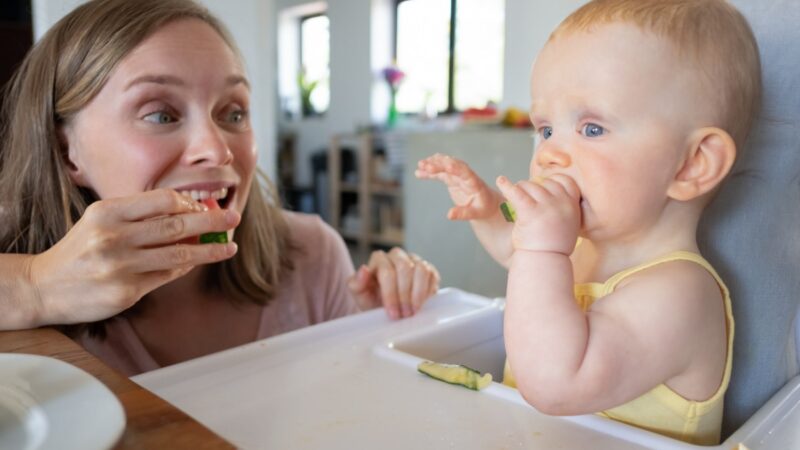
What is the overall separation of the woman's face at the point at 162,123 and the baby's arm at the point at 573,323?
51cm

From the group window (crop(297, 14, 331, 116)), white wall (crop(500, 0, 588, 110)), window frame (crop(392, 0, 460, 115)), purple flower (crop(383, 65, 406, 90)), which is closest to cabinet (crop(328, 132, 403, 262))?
purple flower (crop(383, 65, 406, 90))

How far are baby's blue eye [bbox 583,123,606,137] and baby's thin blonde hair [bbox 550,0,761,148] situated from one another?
0.30 feet

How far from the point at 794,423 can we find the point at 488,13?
4.07m

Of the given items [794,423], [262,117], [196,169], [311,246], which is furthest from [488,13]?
[794,423]

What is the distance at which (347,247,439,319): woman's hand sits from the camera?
920 millimetres

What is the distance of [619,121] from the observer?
0.57 m

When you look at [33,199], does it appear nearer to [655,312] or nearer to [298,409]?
[298,409]

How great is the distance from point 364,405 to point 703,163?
39 centimetres

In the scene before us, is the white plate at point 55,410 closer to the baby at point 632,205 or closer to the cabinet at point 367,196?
the baby at point 632,205

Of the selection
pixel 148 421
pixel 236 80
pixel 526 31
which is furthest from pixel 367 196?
pixel 148 421

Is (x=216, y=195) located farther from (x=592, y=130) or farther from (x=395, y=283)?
(x=592, y=130)

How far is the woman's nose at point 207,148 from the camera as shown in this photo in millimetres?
880

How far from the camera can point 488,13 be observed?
4336 millimetres

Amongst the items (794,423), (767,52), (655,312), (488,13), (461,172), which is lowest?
(794,423)
